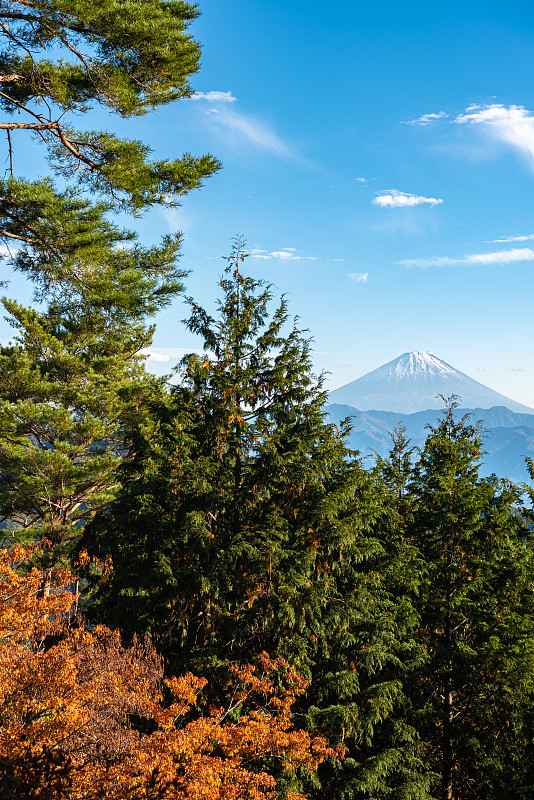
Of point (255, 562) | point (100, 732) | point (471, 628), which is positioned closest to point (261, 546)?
point (255, 562)

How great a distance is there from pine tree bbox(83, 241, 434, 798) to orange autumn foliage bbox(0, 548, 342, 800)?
6.17 feet

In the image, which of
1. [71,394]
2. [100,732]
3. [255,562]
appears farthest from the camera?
[71,394]

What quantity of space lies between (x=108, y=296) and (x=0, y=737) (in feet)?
43.2

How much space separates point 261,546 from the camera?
11547mm

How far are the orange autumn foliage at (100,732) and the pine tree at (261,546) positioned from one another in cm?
188

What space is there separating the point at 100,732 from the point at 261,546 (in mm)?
5134

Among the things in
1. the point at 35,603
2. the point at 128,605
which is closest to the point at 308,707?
the point at 128,605

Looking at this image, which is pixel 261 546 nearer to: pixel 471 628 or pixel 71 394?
pixel 471 628

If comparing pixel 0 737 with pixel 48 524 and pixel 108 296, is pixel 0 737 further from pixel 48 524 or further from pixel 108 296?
pixel 48 524

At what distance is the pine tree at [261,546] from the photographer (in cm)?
1141

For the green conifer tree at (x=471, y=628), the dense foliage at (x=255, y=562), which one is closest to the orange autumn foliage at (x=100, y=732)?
the dense foliage at (x=255, y=562)

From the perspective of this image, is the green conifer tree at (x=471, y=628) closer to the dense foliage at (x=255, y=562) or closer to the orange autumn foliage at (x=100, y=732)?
the dense foliage at (x=255, y=562)

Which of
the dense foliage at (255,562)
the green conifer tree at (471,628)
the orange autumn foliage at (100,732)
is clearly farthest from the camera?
the green conifer tree at (471,628)

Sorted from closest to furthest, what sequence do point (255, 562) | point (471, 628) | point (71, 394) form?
point (255, 562)
point (471, 628)
point (71, 394)
